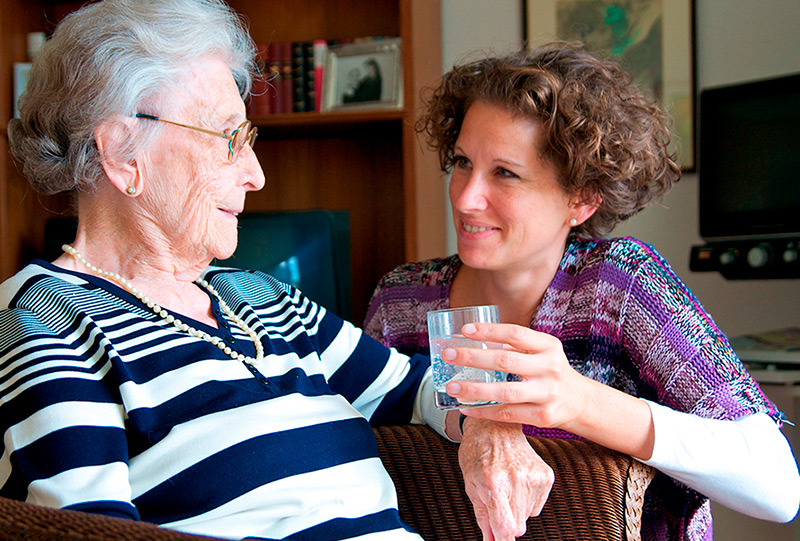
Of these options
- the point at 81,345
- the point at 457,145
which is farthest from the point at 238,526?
the point at 457,145

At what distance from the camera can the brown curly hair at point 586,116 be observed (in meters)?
1.45

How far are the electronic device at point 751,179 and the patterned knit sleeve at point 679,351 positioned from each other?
36.6 inches

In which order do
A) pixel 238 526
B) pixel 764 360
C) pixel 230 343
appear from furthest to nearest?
pixel 764 360 < pixel 230 343 < pixel 238 526

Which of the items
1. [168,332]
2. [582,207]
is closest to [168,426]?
[168,332]

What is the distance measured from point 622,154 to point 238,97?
0.77m

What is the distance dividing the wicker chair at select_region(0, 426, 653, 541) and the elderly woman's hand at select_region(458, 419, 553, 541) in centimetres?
7

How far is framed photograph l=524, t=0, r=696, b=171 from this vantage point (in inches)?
105

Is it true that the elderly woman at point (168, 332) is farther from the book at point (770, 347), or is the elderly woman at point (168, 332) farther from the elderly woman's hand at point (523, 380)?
the book at point (770, 347)

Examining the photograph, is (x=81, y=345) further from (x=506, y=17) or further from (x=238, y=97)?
(x=506, y=17)

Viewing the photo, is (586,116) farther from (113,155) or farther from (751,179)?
(751,179)

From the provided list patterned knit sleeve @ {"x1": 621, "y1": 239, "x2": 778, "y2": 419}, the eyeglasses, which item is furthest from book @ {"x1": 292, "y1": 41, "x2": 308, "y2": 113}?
patterned knit sleeve @ {"x1": 621, "y1": 239, "x2": 778, "y2": 419}

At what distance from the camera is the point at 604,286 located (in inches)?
55.7

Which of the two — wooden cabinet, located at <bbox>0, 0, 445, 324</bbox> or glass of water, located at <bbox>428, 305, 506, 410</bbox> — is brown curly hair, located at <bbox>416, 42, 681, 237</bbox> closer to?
glass of water, located at <bbox>428, 305, 506, 410</bbox>

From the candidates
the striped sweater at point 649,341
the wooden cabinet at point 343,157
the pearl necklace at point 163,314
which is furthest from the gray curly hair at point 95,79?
the wooden cabinet at point 343,157
